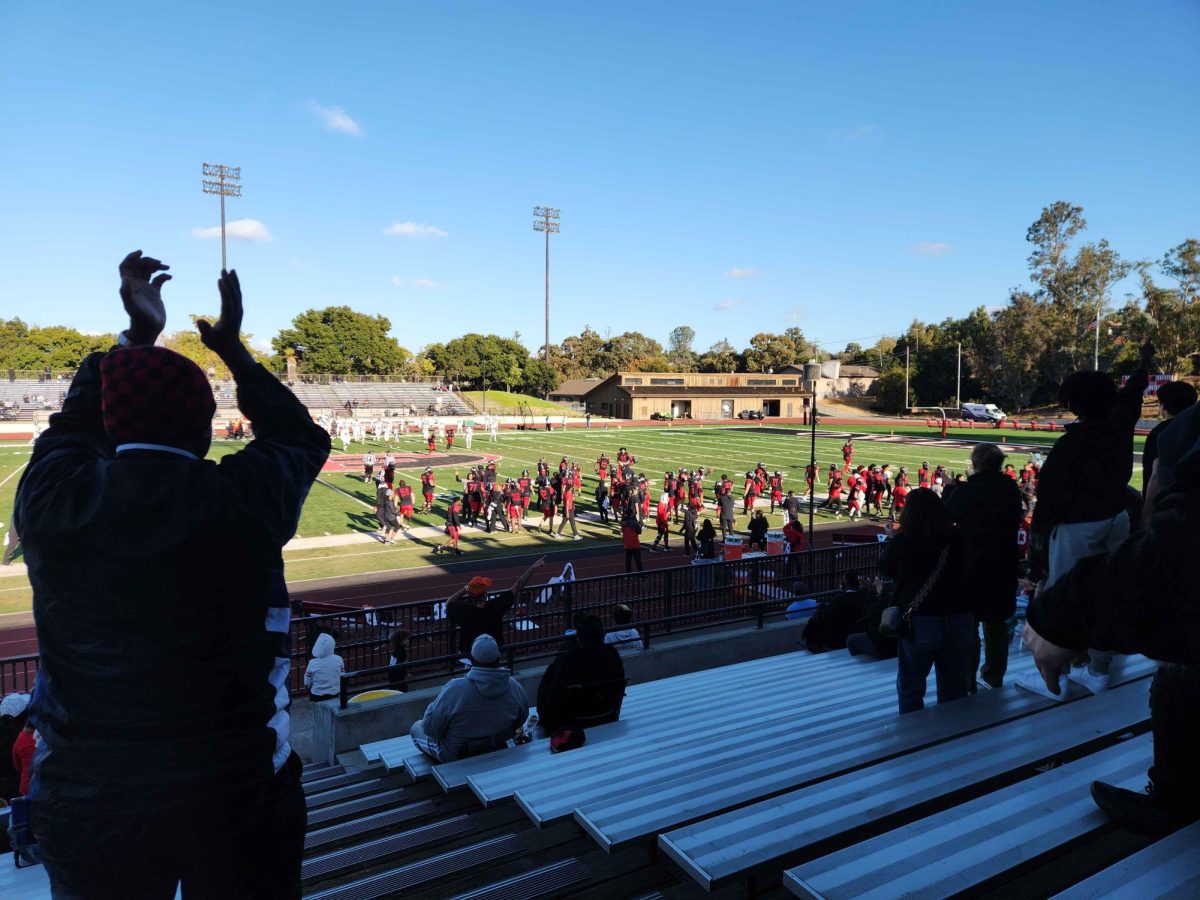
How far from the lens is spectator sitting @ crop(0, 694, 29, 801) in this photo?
5172 millimetres

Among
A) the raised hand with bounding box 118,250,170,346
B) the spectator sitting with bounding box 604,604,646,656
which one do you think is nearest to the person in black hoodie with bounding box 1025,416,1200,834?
the raised hand with bounding box 118,250,170,346

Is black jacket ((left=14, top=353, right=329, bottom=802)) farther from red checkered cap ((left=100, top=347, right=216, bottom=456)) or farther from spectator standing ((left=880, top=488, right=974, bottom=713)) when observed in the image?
spectator standing ((left=880, top=488, right=974, bottom=713))

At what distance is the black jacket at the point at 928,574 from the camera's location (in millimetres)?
4371

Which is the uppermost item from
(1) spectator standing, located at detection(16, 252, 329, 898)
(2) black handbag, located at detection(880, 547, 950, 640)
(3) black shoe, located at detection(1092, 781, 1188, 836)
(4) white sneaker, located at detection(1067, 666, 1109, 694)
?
(1) spectator standing, located at detection(16, 252, 329, 898)

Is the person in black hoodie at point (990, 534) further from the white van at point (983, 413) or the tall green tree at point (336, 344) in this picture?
the tall green tree at point (336, 344)

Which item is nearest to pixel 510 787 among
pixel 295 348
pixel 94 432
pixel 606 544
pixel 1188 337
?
pixel 94 432

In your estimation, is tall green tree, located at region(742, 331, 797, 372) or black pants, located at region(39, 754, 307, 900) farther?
tall green tree, located at region(742, 331, 797, 372)

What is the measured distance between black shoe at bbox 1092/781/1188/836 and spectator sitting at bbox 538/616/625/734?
3003 mm

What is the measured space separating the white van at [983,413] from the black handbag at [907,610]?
66156mm

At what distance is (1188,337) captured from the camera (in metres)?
52.2

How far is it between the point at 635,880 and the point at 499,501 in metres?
19.4

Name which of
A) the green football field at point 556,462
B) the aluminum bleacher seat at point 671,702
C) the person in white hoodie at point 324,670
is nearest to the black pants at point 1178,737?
→ the aluminum bleacher seat at point 671,702

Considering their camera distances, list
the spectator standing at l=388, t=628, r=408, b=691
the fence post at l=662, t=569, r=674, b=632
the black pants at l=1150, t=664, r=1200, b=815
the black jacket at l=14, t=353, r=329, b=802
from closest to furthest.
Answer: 1. the black jacket at l=14, t=353, r=329, b=802
2. the black pants at l=1150, t=664, r=1200, b=815
3. the spectator standing at l=388, t=628, r=408, b=691
4. the fence post at l=662, t=569, r=674, b=632

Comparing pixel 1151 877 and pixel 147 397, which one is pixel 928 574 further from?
pixel 147 397
